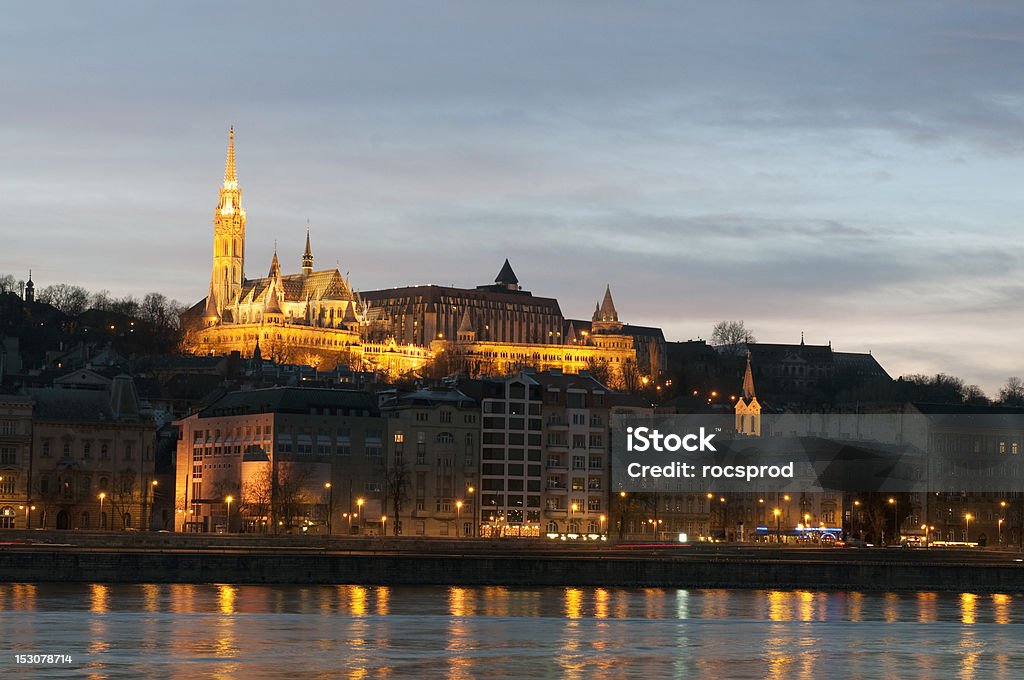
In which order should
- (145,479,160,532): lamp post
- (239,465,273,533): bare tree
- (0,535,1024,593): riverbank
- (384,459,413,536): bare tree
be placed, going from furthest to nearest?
(145,479,160,532): lamp post → (384,459,413,536): bare tree → (239,465,273,533): bare tree → (0,535,1024,593): riverbank

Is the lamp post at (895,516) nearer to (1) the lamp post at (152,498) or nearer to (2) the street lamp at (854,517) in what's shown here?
(2) the street lamp at (854,517)

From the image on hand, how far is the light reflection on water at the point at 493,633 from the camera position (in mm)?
54656

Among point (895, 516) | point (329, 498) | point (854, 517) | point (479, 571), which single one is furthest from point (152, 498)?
point (479, 571)

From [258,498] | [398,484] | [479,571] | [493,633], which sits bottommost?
[493,633]

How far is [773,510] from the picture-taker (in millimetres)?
178125

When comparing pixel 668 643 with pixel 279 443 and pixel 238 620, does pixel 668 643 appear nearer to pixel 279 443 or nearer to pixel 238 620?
pixel 238 620

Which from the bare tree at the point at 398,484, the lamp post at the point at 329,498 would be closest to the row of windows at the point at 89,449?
the lamp post at the point at 329,498

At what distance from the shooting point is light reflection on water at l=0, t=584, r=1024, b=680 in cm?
5466

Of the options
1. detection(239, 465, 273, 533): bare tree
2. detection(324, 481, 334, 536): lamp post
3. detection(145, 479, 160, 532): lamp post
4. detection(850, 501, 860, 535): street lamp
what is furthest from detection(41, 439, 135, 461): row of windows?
detection(850, 501, 860, 535): street lamp

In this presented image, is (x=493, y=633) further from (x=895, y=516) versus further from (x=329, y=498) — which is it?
(x=895, y=516)

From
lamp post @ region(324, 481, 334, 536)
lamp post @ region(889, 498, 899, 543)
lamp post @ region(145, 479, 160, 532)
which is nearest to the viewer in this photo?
lamp post @ region(324, 481, 334, 536)

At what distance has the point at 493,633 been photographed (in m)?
64.5

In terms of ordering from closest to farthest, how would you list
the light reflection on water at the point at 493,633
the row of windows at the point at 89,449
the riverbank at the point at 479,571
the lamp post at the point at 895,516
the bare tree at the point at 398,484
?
the light reflection on water at the point at 493,633 < the riverbank at the point at 479,571 < the bare tree at the point at 398,484 < the row of windows at the point at 89,449 < the lamp post at the point at 895,516

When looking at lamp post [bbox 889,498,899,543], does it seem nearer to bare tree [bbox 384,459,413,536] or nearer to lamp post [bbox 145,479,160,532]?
bare tree [bbox 384,459,413,536]
